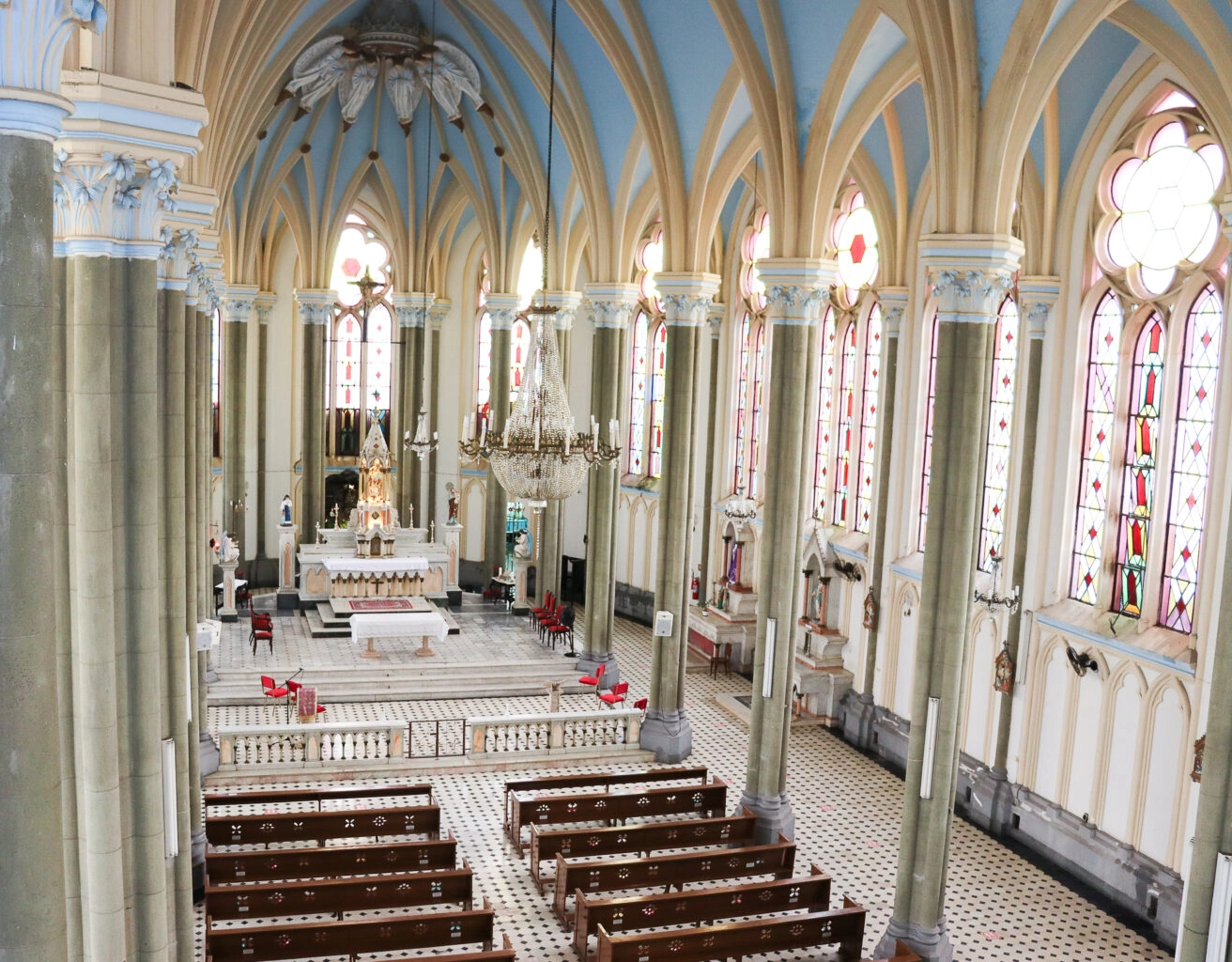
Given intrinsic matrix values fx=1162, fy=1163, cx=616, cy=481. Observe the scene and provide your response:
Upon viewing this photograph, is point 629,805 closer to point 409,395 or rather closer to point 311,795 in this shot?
point 311,795

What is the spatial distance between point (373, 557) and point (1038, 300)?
55.1 ft

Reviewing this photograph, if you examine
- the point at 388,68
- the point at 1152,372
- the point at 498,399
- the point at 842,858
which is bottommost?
the point at 842,858

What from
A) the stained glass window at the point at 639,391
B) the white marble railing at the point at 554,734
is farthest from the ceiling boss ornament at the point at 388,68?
the white marble railing at the point at 554,734

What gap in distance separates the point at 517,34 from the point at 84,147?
1470cm

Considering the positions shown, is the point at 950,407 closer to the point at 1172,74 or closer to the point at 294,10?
the point at 1172,74

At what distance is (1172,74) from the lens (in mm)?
15344

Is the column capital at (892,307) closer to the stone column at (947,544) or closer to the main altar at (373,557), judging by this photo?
the stone column at (947,544)

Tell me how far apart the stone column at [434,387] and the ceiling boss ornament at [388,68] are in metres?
7.35

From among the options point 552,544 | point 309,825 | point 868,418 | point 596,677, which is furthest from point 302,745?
point 868,418

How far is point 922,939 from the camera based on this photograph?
43.1 feet

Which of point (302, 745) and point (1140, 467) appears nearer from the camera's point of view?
point (1140, 467)

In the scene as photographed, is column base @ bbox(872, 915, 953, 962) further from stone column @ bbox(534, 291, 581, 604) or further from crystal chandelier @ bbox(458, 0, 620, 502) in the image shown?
stone column @ bbox(534, 291, 581, 604)

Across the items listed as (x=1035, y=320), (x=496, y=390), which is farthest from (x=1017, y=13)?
(x=496, y=390)

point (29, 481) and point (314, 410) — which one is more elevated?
point (29, 481)
